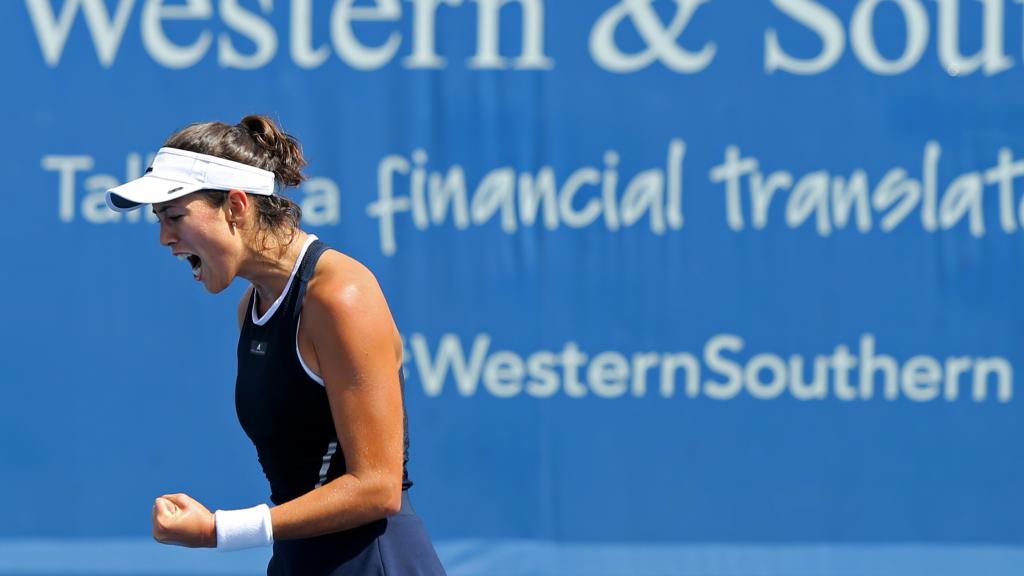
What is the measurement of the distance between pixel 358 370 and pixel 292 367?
11 centimetres

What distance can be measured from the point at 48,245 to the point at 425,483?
48.7 inches

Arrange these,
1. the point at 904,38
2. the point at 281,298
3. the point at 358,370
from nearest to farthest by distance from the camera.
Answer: the point at 358,370 → the point at 281,298 → the point at 904,38

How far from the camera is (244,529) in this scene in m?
1.86

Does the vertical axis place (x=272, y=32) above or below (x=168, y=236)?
above

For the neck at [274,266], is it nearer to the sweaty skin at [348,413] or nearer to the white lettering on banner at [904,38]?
the sweaty skin at [348,413]

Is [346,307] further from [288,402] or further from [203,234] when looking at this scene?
[203,234]

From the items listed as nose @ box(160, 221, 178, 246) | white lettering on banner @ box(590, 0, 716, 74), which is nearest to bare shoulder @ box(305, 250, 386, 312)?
nose @ box(160, 221, 178, 246)

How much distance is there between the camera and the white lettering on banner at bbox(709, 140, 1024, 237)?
3723 millimetres

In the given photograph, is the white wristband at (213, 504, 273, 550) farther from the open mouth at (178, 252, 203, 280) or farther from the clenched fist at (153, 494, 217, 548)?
the open mouth at (178, 252, 203, 280)

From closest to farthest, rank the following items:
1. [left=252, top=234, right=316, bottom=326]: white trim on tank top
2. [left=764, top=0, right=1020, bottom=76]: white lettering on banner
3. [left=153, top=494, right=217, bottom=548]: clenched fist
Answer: [left=153, top=494, right=217, bottom=548]: clenched fist, [left=252, top=234, right=316, bottom=326]: white trim on tank top, [left=764, top=0, right=1020, bottom=76]: white lettering on banner

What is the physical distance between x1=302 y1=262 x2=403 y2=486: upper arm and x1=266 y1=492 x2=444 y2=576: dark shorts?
144 mm

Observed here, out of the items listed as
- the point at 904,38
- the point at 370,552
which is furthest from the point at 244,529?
the point at 904,38

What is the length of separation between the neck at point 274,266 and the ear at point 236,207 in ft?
0.17

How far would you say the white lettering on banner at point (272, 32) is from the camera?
3.71 meters
